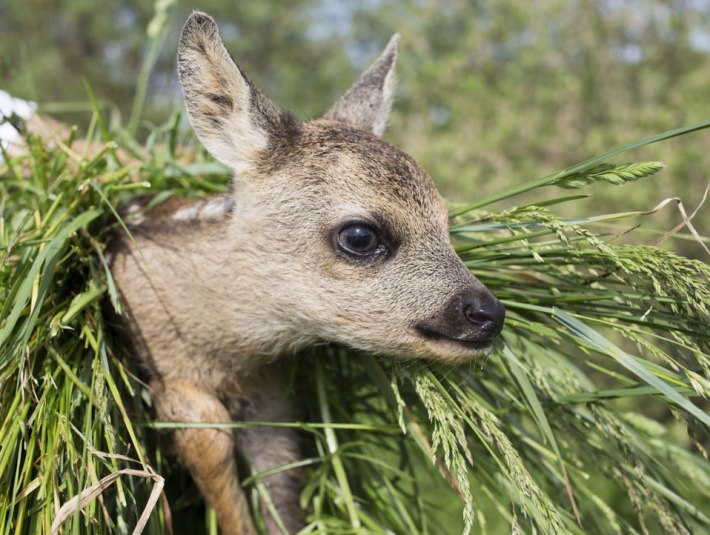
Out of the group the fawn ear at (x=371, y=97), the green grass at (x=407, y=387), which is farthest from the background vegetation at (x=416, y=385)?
the fawn ear at (x=371, y=97)

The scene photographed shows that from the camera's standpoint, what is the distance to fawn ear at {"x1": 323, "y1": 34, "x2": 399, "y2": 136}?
2688 mm

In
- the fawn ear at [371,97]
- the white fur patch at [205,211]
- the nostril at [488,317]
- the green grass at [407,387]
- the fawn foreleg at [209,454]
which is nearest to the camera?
the green grass at [407,387]

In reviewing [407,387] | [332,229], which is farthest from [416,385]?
[332,229]

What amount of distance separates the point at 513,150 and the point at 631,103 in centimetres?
124

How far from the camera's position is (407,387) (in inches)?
90.3

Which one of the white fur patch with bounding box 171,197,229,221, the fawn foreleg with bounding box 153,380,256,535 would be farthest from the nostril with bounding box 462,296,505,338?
the white fur patch with bounding box 171,197,229,221

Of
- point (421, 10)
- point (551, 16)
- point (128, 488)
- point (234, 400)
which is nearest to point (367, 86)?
point (234, 400)

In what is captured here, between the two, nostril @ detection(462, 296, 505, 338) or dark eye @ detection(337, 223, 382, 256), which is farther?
dark eye @ detection(337, 223, 382, 256)

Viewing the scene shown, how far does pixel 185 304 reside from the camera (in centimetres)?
232

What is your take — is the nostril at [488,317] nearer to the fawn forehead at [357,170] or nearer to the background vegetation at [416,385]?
the background vegetation at [416,385]

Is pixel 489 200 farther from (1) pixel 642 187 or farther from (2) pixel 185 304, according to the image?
(1) pixel 642 187

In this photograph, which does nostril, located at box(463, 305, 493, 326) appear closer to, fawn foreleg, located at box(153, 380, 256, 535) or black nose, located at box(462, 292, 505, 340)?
black nose, located at box(462, 292, 505, 340)

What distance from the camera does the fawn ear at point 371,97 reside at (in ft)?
8.82

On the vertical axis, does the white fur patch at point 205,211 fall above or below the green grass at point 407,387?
above
